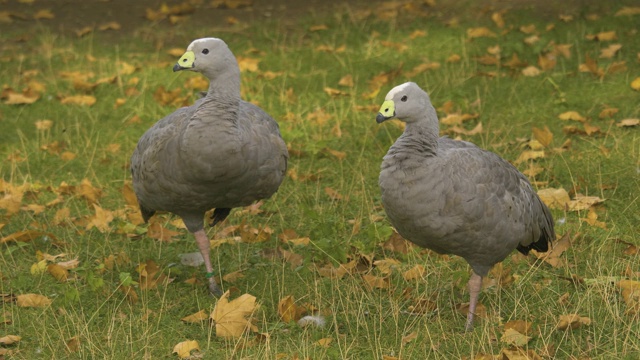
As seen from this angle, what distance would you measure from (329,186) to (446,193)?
2695mm

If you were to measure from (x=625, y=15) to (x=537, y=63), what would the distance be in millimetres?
1601

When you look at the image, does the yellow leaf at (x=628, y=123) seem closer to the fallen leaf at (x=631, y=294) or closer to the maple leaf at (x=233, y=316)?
the fallen leaf at (x=631, y=294)

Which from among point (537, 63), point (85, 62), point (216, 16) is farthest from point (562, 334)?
point (216, 16)

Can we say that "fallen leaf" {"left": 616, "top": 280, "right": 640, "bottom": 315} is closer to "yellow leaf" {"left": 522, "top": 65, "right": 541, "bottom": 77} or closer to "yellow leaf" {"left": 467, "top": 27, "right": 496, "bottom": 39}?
"yellow leaf" {"left": 522, "top": 65, "right": 541, "bottom": 77}

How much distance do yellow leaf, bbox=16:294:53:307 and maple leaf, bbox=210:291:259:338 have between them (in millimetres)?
1055

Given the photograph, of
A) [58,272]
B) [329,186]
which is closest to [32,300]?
[58,272]

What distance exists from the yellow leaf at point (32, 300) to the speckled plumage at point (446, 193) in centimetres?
203

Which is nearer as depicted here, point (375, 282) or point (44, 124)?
point (375, 282)

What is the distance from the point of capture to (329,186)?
24.4ft

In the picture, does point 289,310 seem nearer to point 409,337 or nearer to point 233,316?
point 233,316

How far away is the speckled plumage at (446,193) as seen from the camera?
188 inches

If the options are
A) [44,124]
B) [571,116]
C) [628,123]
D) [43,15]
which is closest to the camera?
[628,123]

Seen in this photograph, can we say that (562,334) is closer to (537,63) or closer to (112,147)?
(112,147)

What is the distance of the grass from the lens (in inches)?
196
